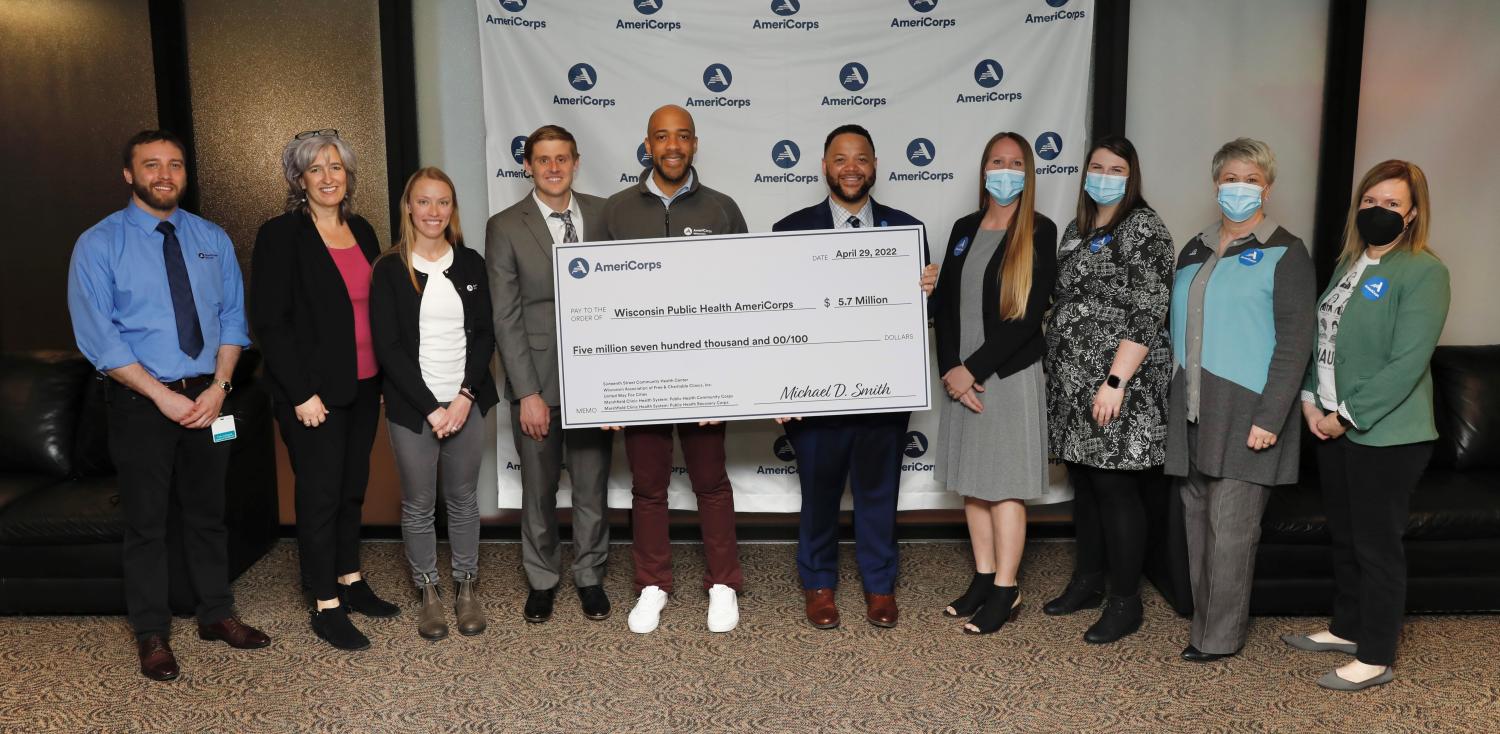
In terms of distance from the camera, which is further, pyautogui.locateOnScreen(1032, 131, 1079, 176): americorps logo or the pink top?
pyautogui.locateOnScreen(1032, 131, 1079, 176): americorps logo

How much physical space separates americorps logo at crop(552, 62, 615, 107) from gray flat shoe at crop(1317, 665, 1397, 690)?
10.0 feet

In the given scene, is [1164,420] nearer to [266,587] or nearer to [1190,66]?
[1190,66]

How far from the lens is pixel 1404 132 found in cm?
396

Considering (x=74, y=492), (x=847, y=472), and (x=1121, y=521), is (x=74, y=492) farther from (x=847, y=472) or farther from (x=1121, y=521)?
(x=1121, y=521)

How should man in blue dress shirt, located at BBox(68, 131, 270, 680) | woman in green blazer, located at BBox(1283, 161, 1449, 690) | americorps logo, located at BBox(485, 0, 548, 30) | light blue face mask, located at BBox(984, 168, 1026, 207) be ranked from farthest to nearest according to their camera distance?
americorps logo, located at BBox(485, 0, 548, 30), light blue face mask, located at BBox(984, 168, 1026, 207), man in blue dress shirt, located at BBox(68, 131, 270, 680), woman in green blazer, located at BBox(1283, 161, 1449, 690)

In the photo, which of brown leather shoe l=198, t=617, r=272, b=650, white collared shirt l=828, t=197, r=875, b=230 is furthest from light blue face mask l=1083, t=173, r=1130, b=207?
brown leather shoe l=198, t=617, r=272, b=650

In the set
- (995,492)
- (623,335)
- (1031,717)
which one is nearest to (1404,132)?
(995,492)

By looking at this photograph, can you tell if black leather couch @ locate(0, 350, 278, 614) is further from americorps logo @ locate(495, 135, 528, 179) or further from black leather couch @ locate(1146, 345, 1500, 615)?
black leather couch @ locate(1146, 345, 1500, 615)

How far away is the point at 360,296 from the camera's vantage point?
3.08 meters

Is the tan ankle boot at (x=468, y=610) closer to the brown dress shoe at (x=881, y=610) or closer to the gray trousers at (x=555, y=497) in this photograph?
the gray trousers at (x=555, y=497)

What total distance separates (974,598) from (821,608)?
0.52 metres

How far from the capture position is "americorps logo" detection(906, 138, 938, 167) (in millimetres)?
3887

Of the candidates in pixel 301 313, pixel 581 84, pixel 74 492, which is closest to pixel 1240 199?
pixel 581 84

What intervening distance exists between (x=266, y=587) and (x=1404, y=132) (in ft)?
15.3
